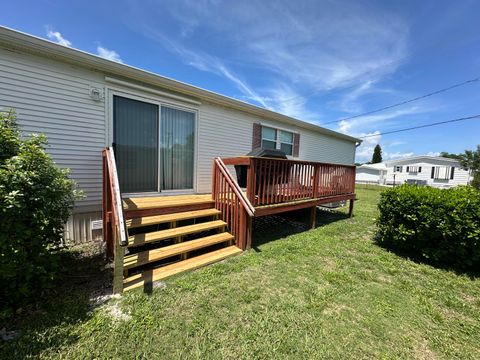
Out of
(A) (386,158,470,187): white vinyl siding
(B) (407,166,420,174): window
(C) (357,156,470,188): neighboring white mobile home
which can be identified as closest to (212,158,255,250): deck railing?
(C) (357,156,470,188): neighboring white mobile home

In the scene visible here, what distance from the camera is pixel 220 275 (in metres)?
2.98

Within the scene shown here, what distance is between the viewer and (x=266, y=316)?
221 cm

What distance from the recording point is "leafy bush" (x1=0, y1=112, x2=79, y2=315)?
194 cm

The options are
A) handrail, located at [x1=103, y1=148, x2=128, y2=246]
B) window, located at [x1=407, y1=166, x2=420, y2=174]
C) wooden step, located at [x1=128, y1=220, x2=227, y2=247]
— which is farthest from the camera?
window, located at [x1=407, y1=166, x2=420, y2=174]

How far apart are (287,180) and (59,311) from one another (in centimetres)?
431

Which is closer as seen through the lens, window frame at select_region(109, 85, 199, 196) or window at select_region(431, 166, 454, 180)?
window frame at select_region(109, 85, 199, 196)

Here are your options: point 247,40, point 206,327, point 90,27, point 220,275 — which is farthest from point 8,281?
point 247,40

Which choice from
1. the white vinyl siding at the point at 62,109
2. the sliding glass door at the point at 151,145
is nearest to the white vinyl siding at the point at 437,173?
the sliding glass door at the point at 151,145

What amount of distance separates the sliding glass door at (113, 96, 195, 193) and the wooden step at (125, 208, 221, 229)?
4.15ft

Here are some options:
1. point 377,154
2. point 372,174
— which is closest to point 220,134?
point 372,174

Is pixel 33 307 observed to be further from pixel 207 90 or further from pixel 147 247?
pixel 207 90

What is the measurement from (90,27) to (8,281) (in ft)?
18.3

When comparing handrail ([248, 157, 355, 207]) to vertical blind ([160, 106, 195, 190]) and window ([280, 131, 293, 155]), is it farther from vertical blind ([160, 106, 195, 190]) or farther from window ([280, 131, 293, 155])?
window ([280, 131, 293, 155])

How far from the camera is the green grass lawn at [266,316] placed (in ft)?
5.84
